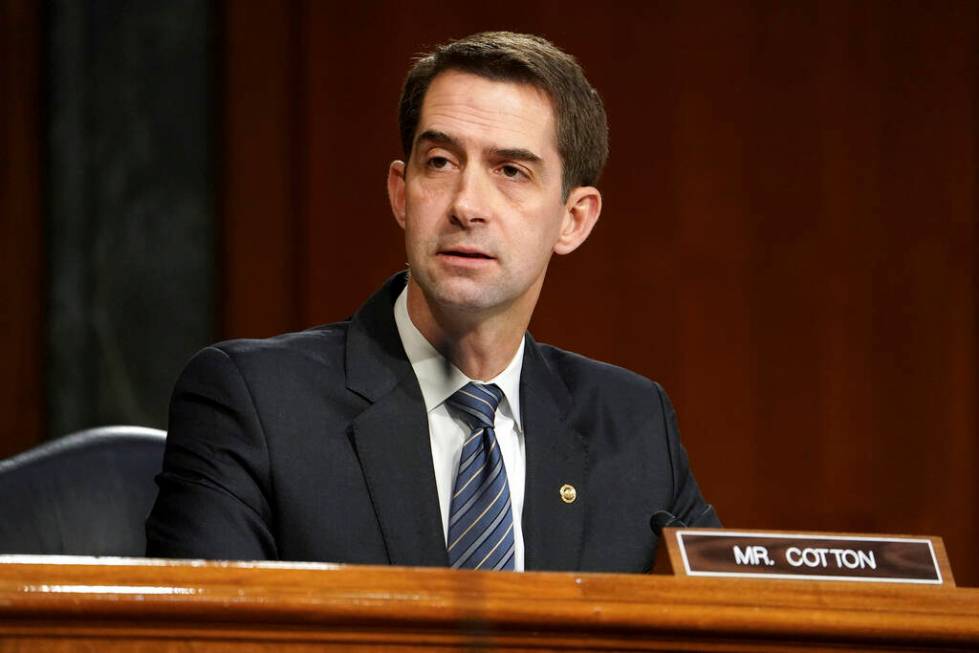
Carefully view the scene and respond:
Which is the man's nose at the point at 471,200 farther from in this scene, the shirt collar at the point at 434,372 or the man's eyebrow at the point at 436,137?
the shirt collar at the point at 434,372

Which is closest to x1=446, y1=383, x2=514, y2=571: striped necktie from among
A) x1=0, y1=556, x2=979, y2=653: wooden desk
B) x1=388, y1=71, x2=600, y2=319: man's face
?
x1=388, y1=71, x2=600, y2=319: man's face

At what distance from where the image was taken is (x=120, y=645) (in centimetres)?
81

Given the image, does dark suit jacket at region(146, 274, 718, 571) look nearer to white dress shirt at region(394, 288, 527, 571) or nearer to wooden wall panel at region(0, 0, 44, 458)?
white dress shirt at region(394, 288, 527, 571)

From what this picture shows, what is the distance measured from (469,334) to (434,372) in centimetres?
7

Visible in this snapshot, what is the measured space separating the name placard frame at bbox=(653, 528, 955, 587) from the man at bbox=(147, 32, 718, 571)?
56 centimetres

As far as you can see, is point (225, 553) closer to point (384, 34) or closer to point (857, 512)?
point (384, 34)

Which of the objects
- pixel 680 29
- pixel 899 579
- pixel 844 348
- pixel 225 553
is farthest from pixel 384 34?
pixel 899 579

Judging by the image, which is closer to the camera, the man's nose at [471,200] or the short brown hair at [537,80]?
the man's nose at [471,200]

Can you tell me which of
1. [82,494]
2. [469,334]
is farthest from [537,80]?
[82,494]

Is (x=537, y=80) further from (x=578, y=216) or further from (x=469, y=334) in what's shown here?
(x=469, y=334)

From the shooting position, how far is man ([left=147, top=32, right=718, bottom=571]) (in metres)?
1.52

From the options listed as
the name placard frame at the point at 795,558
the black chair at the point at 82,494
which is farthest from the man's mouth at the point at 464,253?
the name placard frame at the point at 795,558

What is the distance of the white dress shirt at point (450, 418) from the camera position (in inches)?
63.6

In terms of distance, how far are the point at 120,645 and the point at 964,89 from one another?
2.81 meters
